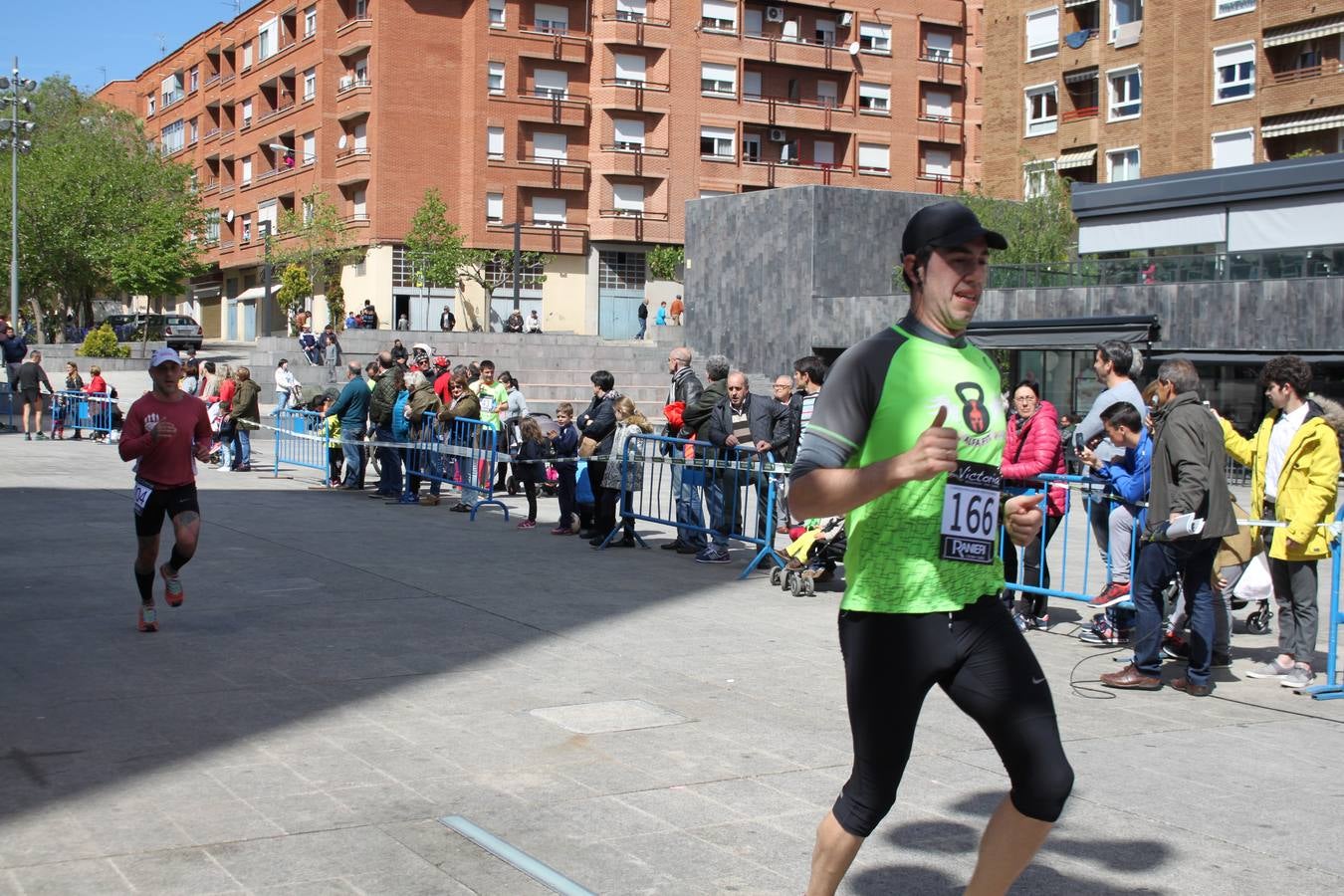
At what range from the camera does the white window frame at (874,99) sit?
222 feet

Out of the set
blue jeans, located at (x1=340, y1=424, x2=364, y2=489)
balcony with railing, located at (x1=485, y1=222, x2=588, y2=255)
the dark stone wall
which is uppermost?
balcony with railing, located at (x1=485, y1=222, x2=588, y2=255)

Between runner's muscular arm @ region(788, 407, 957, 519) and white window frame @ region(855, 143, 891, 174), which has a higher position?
white window frame @ region(855, 143, 891, 174)

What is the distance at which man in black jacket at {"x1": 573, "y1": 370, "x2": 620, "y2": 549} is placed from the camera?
13.9 metres

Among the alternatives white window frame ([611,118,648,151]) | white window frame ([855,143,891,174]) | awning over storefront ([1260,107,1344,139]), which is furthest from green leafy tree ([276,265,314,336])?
awning over storefront ([1260,107,1344,139])

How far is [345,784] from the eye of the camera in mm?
5508

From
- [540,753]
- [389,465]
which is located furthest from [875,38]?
[540,753]

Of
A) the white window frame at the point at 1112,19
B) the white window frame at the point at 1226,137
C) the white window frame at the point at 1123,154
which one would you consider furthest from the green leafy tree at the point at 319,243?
the white window frame at the point at 1226,137

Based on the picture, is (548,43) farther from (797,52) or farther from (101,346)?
(101,346)

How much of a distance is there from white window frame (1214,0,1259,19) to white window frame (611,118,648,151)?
2542cm

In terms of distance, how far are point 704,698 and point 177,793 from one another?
9.11ft

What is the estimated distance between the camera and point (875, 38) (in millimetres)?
67875

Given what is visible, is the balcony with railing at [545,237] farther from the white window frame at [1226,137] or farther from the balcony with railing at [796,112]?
the white window frame at [1226,137]

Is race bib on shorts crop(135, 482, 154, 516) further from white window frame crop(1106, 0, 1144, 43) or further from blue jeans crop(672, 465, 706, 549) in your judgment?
white window frame crop(1106, 0, 1144, 43)

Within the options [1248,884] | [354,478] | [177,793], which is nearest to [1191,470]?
[1248,884]
